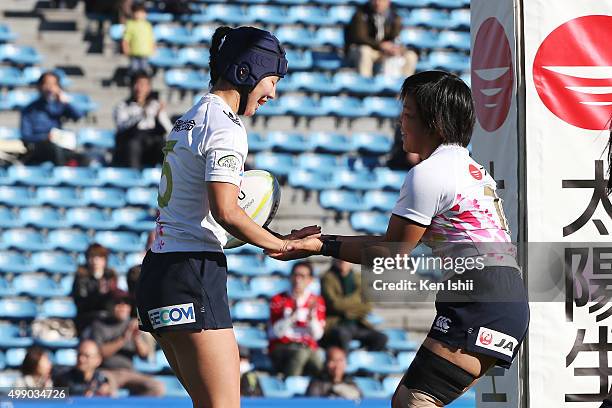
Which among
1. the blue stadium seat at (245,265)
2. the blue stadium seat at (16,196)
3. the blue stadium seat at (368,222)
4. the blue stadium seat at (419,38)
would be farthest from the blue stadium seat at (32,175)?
the blue stadium seat at (419,38)

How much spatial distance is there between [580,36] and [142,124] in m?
7.69

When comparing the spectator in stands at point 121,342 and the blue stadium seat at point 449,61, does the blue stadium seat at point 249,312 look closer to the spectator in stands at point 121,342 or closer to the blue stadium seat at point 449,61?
the spectator in stands at point 121,342

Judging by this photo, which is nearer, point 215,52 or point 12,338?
point 215,52

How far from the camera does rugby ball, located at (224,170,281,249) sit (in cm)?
470

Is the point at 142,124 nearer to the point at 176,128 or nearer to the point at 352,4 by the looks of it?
the point at 352,4

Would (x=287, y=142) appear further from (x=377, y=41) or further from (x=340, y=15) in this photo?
(x=340, y=15)

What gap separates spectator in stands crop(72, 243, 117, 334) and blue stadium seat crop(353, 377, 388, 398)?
2.55 meters

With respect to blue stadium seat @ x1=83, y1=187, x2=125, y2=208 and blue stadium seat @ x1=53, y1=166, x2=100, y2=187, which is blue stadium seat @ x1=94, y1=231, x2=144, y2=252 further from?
blue stadium seat @ x1=53, y1=166, x2=100, y2=187

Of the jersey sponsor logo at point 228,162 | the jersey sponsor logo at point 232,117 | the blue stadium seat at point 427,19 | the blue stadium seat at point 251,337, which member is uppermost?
the blue stadium seat at point 427,19

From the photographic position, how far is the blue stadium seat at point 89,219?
12.2 meters

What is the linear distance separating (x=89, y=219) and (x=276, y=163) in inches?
87.7

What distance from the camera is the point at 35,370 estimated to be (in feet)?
33.7

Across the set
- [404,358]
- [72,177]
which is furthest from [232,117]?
[72,177]

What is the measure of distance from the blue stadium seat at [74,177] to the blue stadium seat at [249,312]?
7.84ft
